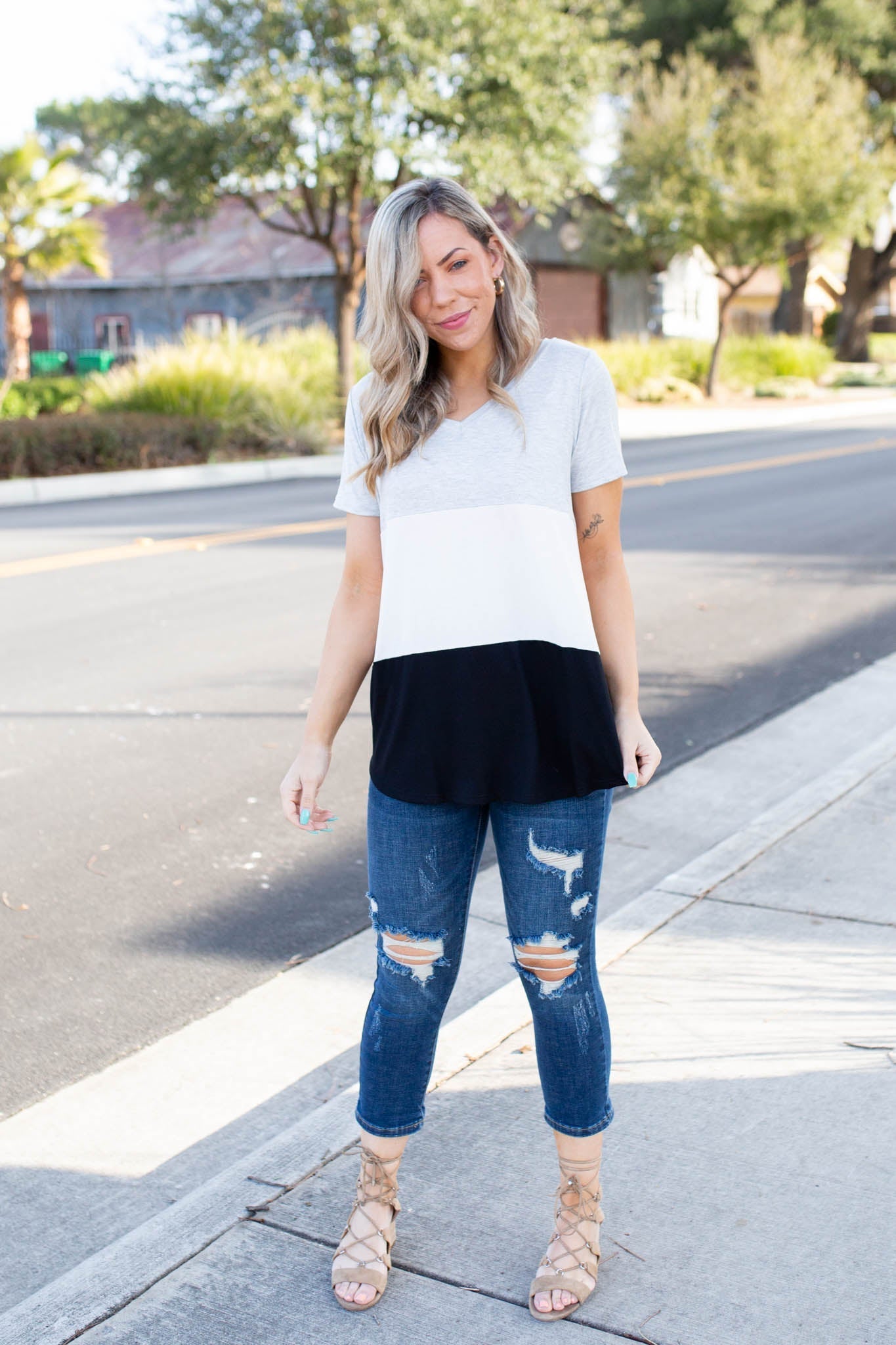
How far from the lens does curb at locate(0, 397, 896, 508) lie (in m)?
16.7

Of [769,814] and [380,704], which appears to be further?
[769,814]

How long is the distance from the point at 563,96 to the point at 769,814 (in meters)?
21.6

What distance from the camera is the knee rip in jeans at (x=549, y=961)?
231cm

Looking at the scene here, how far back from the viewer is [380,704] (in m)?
2.33

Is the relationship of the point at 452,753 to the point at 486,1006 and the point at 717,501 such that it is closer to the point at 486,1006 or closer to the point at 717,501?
the point at 486,1006

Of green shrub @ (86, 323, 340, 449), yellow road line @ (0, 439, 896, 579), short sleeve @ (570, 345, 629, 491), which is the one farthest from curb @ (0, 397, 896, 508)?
short sleeve @ (570, 345, 629, 491)

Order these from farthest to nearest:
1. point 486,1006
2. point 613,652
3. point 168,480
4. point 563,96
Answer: point 563,96 < point 168,480 < point 486,1006 < point 613,652

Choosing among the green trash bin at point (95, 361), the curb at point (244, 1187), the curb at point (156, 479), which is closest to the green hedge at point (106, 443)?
the curb at point (156, 479)

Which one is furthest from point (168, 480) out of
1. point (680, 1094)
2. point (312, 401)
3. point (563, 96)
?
point (680, 1094)

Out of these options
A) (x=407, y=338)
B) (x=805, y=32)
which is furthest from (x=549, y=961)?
(x=805, y=32)

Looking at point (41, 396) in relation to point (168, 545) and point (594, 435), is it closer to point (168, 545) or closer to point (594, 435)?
point (168, 545)

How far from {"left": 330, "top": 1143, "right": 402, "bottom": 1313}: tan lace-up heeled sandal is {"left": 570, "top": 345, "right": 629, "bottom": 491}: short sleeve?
1253 mm

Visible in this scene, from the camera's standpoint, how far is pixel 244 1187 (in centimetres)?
261

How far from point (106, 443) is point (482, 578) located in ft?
57.1
